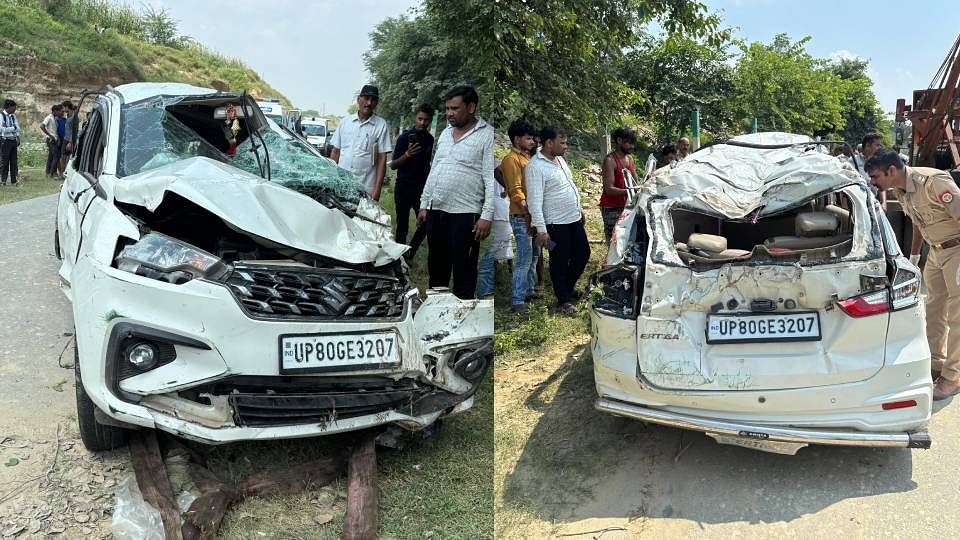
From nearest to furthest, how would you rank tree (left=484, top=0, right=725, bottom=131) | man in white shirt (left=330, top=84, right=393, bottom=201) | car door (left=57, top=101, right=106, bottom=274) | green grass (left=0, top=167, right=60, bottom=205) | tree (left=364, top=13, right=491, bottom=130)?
car door (left=57, top=101, right=106, bottom=274) < tree (left=484, top=0, right=725, bottom=131) < man in white shirt (left=330, top=84, right=393, bottom=201) < green grass (left=0, top=167, right=60, bottom=205) < tree (left=364, top=13, right=491, bottom=130)

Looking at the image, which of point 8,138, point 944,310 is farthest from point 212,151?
point 8,138

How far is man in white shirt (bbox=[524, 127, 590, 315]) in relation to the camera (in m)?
5.61

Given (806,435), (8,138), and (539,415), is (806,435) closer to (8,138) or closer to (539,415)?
(539,415)

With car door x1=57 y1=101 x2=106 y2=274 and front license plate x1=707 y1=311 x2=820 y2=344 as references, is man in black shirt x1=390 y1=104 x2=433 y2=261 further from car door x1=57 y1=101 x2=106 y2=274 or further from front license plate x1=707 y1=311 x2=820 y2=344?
front license plate x1=707 y1=311 x2=820 y2=344

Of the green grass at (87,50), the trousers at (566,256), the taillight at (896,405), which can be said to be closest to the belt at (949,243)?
the taillight at (896,405)

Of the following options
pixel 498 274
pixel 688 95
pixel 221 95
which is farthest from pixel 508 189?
pixel 688 95

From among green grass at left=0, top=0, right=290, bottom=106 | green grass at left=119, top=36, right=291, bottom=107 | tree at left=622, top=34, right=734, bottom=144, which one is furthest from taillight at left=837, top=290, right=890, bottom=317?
green grass at left=119, top=36, right=291, bottom=107

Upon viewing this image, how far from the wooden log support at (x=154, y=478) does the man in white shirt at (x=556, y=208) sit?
3258mm

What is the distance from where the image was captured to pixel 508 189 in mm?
5984

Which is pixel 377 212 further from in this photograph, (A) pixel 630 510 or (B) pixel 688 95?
(B) pixel 688 95

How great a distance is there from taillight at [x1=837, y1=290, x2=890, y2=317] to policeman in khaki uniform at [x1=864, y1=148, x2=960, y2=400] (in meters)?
1.38

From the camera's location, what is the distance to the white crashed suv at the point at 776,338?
10.00ft

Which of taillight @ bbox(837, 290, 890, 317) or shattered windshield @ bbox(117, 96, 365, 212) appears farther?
shattered windshield @ bbox(117, 96, 365, 212)

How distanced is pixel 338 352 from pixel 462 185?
2.20 metres
